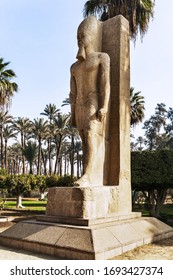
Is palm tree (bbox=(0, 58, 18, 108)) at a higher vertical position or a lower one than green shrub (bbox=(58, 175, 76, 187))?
higher

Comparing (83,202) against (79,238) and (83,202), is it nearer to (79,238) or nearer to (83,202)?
(83,202)

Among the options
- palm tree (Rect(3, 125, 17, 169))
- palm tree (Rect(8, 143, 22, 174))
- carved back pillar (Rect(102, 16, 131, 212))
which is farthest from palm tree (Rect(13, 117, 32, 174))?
carved back pillar (Rect(102, 16, 131, 212))

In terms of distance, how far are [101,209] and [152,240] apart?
4.55 feet

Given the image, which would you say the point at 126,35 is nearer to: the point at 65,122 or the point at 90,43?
the point at 90,43

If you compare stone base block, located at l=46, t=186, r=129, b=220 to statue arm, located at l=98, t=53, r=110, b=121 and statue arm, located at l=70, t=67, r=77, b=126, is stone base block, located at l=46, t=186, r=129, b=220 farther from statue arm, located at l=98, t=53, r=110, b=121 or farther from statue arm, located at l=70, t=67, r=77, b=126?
statue arm, located at l=70, t=67, r=77, b=126

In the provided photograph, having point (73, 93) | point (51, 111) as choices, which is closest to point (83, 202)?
point (73, 93)

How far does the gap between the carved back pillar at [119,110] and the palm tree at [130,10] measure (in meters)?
10.8

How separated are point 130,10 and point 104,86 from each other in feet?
42.4

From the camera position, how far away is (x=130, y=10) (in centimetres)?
1755

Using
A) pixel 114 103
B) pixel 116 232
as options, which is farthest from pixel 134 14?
pixel 116 232

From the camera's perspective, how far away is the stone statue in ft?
20.8

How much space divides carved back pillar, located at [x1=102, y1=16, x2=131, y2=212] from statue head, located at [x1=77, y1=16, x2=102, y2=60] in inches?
13.5

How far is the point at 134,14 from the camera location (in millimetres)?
16922
